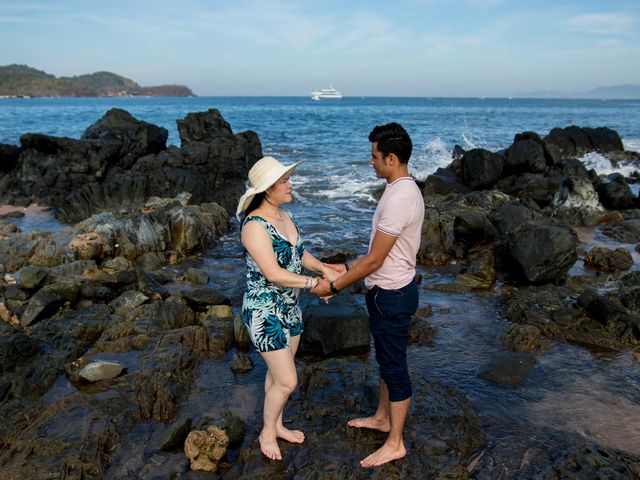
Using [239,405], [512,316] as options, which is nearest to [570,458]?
[239,405]

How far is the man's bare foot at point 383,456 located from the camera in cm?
403

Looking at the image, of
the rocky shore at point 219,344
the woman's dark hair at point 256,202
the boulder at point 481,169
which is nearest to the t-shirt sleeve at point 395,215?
the woman's dark hair at point 256,202

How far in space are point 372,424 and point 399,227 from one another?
77.1 inches

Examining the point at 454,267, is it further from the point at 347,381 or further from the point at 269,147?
the point at 269,147

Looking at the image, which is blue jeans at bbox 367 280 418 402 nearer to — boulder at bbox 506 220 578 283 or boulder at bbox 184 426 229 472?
boulder at bbox 184 426 229 472

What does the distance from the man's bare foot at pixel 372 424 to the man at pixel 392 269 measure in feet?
1.13

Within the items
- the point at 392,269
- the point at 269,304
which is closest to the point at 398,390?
the point at 392,269

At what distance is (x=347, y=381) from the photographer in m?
5.44

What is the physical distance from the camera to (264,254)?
12.0ft

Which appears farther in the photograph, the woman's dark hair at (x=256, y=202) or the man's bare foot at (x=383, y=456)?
the man's bare foot at (x=383, y=456)

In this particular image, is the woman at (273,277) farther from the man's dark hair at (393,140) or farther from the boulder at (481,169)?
the boulder at (481,169)

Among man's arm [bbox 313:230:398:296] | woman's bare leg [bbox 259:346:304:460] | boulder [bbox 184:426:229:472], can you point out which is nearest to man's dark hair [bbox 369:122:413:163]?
man's arm [bbox 313:230:398:296]

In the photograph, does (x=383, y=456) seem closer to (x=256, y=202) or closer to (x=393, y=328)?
(x=393, y=328)

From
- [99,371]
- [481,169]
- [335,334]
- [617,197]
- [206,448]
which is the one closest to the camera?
[206,448]
